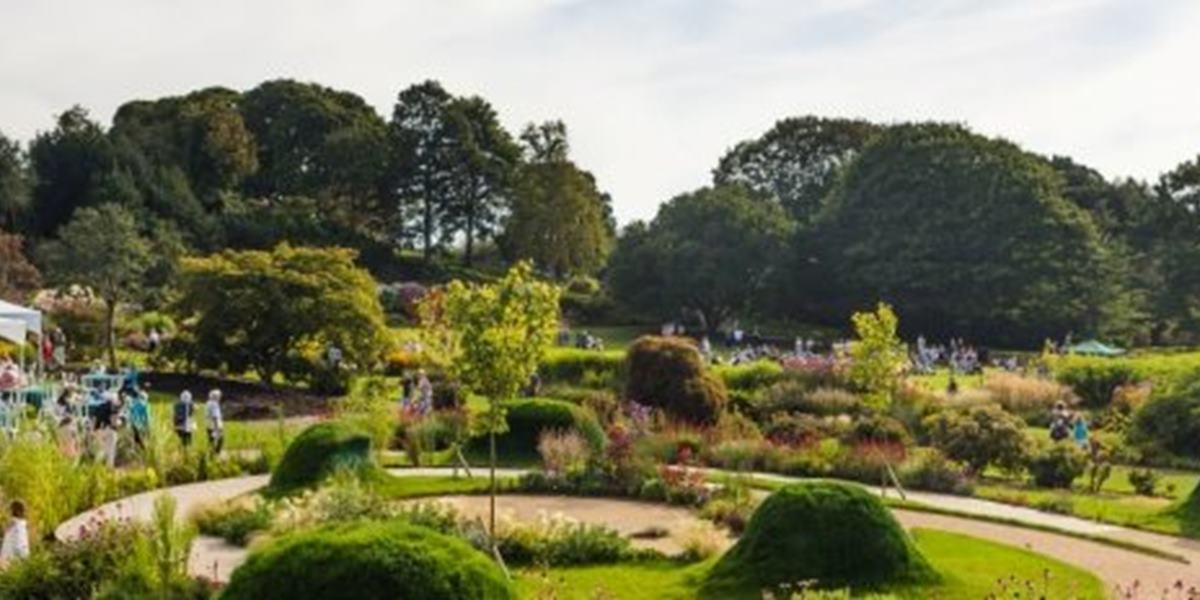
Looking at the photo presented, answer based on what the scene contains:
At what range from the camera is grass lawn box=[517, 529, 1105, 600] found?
15922mm

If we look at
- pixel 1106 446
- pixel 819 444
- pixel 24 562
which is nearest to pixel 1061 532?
pixel 819 444

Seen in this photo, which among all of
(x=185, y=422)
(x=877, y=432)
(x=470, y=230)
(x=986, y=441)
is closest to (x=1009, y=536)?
(x=986, y=441)

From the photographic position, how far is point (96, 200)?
71.4 meters

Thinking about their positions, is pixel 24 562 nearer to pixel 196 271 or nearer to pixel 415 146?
pixel 196 271

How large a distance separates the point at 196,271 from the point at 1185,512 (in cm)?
2767

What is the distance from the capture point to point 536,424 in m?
28.5

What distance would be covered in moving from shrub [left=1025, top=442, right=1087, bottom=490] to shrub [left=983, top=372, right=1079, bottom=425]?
12.0 metres

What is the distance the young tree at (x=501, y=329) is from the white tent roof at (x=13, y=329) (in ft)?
59.6

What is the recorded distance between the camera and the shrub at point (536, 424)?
28.2 m

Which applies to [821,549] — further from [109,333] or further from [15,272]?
[15,272]

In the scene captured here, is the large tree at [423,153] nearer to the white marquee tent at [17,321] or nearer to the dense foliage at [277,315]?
the dense foliage at [277,315]

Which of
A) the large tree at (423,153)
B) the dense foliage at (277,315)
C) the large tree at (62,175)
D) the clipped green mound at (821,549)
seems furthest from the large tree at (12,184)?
the clipped green mound at (821,549)

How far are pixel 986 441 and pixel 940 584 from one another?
12700 mm

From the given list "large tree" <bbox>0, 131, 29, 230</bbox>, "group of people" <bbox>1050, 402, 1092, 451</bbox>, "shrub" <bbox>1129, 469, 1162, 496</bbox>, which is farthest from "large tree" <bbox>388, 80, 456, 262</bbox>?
"shrub" <bbox>1129, 469, 1162, 496</bbox>
